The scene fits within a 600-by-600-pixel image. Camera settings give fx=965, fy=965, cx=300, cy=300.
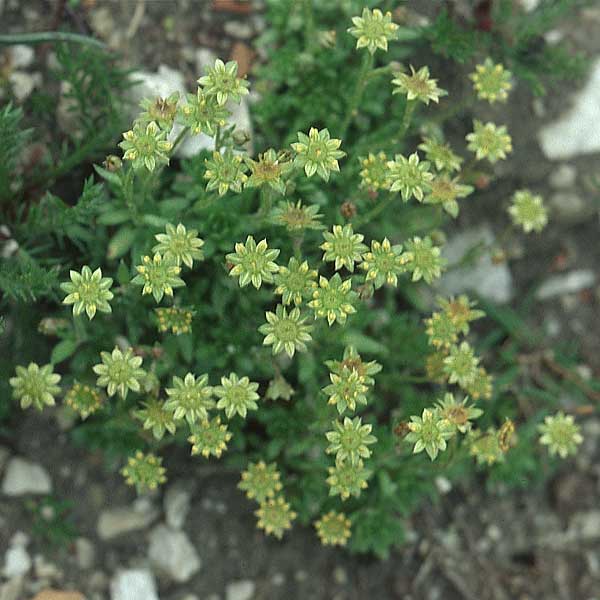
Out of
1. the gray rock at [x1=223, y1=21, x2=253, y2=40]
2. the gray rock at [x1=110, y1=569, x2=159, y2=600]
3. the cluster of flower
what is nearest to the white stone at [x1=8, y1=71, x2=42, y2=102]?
the gray rock at [x1=223, y1=21, x2=253, y2=40]

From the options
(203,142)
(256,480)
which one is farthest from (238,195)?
(256,480)

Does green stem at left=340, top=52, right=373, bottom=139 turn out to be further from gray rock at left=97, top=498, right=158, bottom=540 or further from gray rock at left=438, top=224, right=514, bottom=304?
gray rock at left=97, top=498, right=158, bottom=540

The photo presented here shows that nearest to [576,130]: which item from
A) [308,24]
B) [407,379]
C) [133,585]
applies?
[308,24]

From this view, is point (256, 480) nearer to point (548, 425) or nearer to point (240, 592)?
point (240, 592)

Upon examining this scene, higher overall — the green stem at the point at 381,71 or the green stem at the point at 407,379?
the green stem at the point at 381,71

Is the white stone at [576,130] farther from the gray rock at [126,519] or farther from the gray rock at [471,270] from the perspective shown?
the gray rock at [126,519]

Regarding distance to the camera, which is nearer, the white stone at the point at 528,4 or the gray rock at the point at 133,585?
the gray rock at the point at 133,585

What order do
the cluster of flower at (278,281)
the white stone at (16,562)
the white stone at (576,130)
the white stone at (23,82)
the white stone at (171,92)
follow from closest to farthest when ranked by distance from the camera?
the cluster of flower at (278,281) < the white stone at (16,562) < the white stone at (171,92) < the white stone at (23,82) < the white stone at (576,130)

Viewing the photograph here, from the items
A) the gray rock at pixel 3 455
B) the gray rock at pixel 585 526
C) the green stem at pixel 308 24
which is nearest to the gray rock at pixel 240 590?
the gray rock at pixel 3 455
